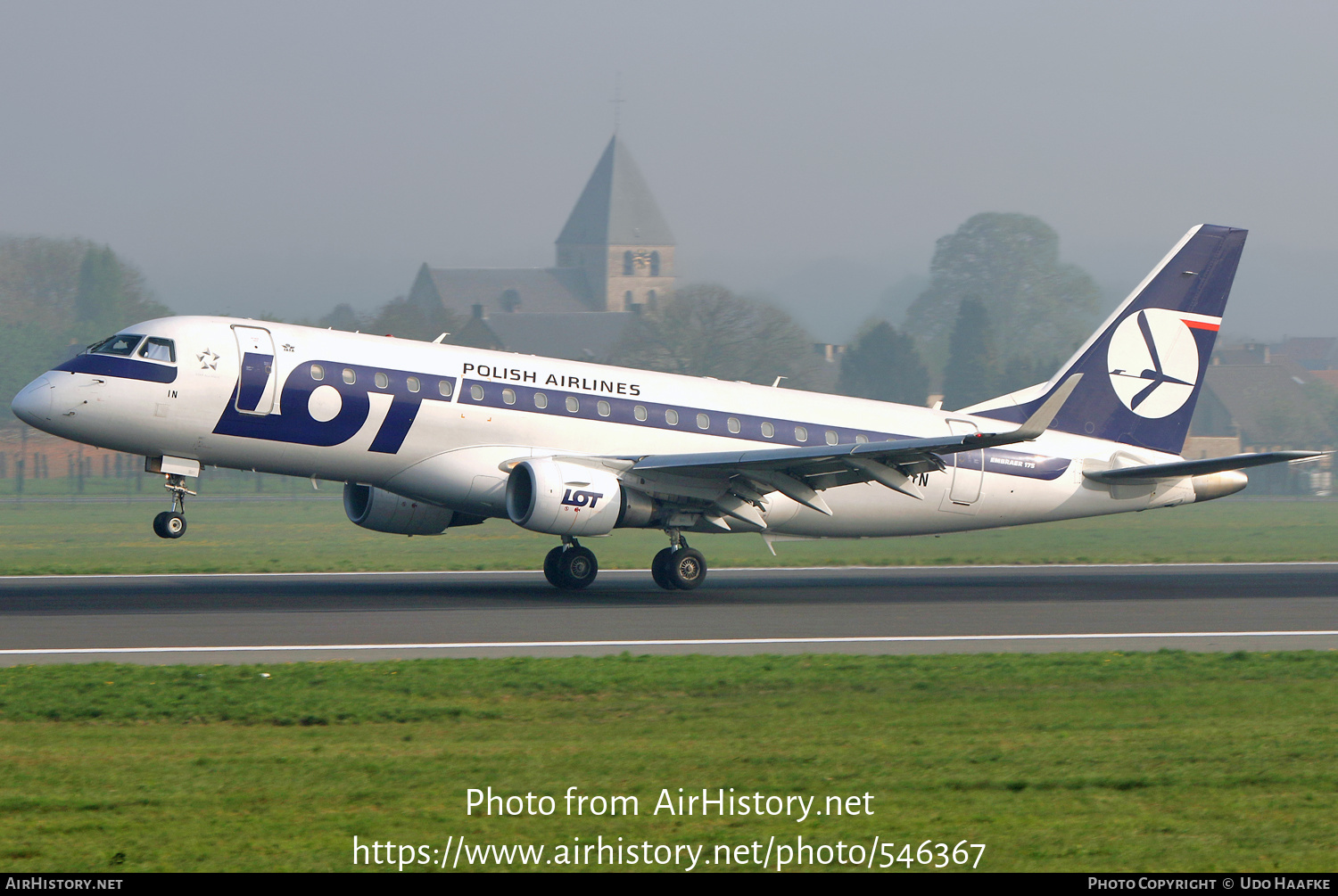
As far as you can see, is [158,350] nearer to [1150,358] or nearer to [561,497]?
[561,497]

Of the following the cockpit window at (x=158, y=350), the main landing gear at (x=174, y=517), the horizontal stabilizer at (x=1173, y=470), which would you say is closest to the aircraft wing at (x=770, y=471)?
the horizontal stabilizer at (x=1173, y=470)

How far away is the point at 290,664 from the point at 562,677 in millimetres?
3246

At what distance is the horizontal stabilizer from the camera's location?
24.9 meters

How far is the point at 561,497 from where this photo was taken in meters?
23.2

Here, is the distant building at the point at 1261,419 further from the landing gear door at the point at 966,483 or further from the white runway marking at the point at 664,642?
the white runway marking at the point at 664,642

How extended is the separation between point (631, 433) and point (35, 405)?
10.4 m

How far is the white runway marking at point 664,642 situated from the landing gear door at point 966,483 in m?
8.66

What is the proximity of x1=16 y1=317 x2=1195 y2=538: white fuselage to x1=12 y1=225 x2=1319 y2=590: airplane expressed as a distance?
0.12 feet

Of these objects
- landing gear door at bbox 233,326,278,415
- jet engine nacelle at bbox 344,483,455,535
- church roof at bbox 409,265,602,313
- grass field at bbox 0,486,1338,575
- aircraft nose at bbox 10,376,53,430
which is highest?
church roof at bbox 409,265,602,313

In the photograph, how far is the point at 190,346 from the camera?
2300 cm

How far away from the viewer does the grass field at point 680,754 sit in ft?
27.2

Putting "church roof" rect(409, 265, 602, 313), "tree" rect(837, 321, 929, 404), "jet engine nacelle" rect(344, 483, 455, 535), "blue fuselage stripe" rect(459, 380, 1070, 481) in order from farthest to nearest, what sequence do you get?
"church roof" rect(409, 265, 602, 313) < "tree" rect(837, 321, 929, 404) < "jet engine nacelle" rect(344, 483, 455, 535) < "blue fuselage stripe" rect(459, 380, 1070, 481)

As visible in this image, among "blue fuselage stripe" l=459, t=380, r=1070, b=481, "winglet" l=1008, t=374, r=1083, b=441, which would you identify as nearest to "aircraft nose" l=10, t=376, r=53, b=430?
"blue fuselage stripe" l=459, t=380, r=1070, b=481

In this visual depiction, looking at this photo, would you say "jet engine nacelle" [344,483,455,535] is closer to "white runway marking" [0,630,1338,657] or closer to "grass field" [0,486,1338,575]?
"grass field" [0,486,1338,575]
